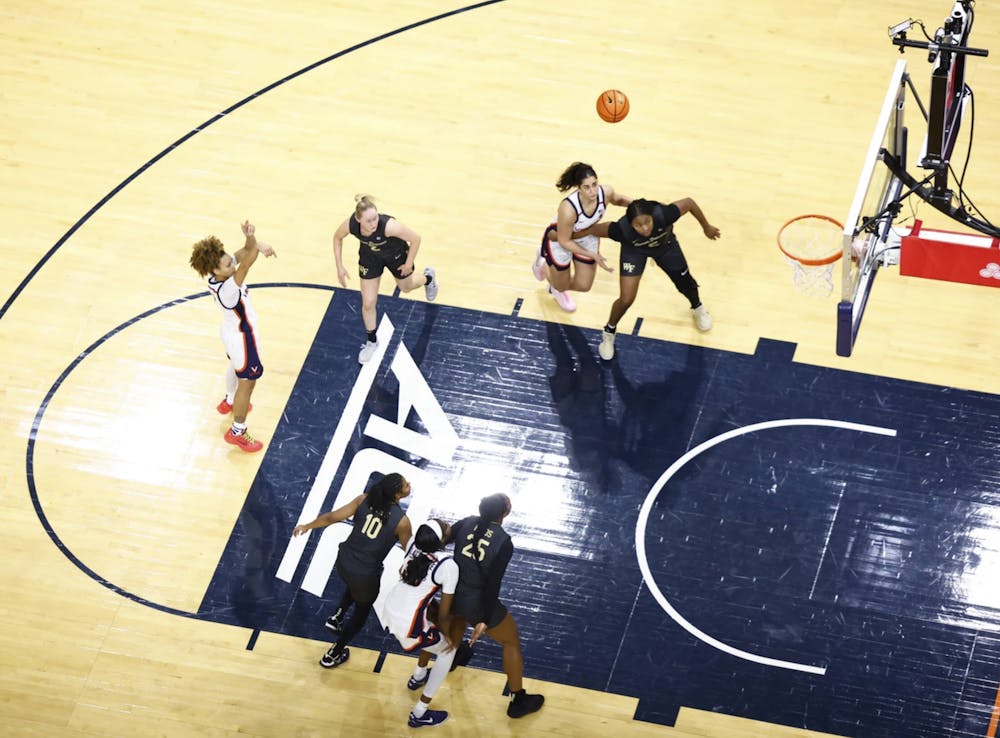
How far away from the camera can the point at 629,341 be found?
10.8 meters

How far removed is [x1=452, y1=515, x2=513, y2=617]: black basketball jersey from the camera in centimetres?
830

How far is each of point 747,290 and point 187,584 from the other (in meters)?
4.79

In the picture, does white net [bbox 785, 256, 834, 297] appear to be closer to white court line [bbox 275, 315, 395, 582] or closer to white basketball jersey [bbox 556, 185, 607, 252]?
white basketball jersey [bbox 556, 185, 607, 252]

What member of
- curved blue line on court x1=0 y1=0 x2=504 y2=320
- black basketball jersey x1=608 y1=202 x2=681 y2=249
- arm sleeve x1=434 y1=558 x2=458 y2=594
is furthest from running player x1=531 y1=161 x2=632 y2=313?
curved blue line on court x1=0 y1=0 x2=504 y2=320

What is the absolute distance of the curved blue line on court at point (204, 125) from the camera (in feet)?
38.1

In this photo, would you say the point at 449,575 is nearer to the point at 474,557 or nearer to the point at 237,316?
Answer: the point at 474,557

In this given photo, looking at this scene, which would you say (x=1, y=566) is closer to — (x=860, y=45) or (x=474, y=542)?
(x=474, y=542)

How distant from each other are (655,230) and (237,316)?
9.86 feet

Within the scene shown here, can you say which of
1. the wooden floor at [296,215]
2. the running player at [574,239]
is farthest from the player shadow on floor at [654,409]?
the running player at [574,239]

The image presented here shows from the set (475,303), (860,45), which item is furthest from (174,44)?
(860,45)

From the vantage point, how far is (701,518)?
978cm

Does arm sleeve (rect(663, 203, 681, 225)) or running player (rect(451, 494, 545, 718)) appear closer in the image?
running player (rect(451, 494, 545, 718))

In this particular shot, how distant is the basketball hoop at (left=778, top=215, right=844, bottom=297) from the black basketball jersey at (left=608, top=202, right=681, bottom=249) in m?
1.04

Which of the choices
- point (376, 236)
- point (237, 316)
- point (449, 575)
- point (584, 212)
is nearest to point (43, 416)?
point (237, 316)
